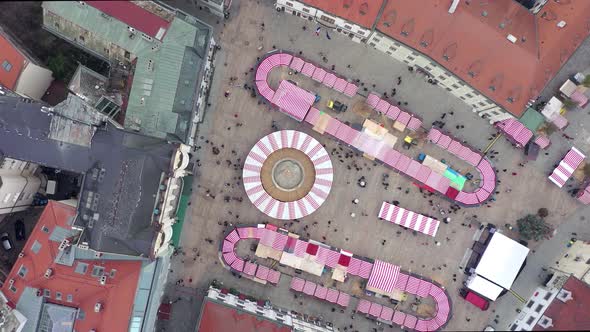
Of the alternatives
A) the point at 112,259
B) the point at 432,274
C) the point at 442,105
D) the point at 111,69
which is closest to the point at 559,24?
the point at 442,105

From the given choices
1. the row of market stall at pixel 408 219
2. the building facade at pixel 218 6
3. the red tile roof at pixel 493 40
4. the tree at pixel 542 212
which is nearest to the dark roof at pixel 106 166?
the building facade at pixel 218 6

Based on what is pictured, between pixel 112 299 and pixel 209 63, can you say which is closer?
pixel 112 299

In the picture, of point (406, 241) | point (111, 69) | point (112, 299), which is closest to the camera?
point (112, 299)

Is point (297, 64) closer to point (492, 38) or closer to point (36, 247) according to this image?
point (492, 38)

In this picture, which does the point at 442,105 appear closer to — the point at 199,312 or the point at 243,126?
the point at 243,126

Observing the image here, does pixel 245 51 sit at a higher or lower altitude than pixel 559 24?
lower

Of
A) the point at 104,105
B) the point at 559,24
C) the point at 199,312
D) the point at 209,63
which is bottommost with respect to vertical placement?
the point at 199,312

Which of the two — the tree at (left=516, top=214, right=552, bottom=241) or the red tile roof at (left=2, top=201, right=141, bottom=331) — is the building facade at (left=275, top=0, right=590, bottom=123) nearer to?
the tree at (left=516, top=214, right=552, bottom=241)

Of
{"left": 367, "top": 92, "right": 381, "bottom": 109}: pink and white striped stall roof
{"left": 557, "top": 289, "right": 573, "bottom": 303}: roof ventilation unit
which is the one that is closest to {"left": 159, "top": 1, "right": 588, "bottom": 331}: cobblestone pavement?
{"left": 367, "top": 92, "right": 381, "bottom": 109}: pink and white striped stall roof
